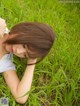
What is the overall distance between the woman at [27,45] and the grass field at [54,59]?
0.09 meters

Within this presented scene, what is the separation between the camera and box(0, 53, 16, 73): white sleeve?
265 centimetres

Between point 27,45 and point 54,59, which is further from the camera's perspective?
point 54,59

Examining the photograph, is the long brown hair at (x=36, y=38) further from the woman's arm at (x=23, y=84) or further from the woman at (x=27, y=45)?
the woman's arm at (x=23, y=84)

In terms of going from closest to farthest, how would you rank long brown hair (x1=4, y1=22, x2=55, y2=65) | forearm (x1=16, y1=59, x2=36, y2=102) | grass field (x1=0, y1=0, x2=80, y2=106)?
long brown hair (x1=4, y1=22, x2=55, y2=65)
forearm (x1=16, y1=59, x2=36, y2=102)
grass field (x1=0, y1=0, x2=80, y2=106)

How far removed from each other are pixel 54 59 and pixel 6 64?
0.60m

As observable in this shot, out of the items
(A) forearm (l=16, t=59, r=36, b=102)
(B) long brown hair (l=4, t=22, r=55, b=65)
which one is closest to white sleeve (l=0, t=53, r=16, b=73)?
(A) forearm (l=16, t=59, r=36, b=102)

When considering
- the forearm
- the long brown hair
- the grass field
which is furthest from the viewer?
the grass field

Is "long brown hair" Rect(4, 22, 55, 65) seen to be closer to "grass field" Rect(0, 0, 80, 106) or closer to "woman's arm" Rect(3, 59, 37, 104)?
"woman's arm" Rect(3, 59, 37, 104)

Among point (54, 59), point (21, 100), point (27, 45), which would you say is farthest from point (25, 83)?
point (54, 59)

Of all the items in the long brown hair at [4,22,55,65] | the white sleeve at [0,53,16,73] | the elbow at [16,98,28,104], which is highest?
the long brown hair at [4,22,55,65]

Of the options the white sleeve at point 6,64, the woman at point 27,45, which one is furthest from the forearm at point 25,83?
the white sleeve at point 6,64

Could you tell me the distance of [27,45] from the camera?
240cm

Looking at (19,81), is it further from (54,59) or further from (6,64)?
(54,59)

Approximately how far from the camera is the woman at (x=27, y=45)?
2395mm
